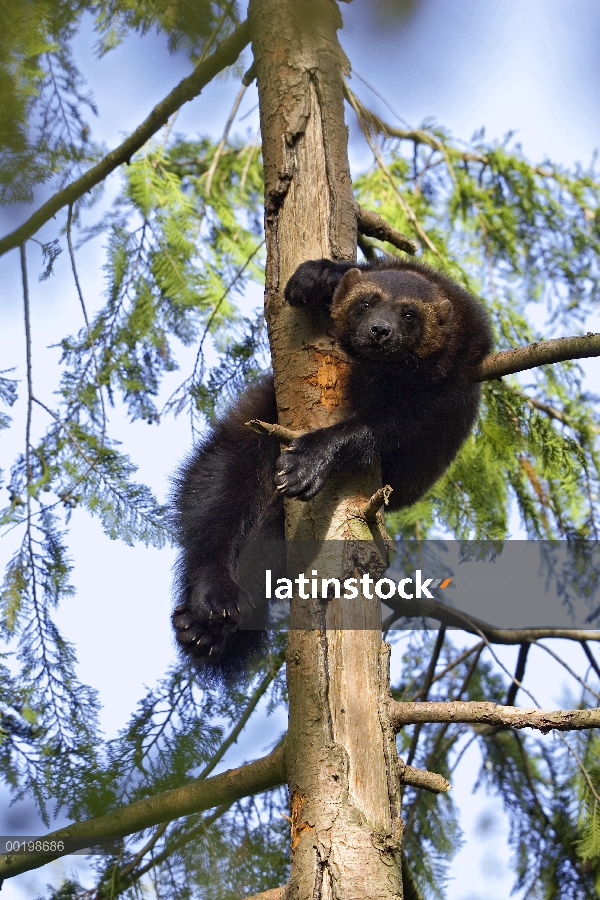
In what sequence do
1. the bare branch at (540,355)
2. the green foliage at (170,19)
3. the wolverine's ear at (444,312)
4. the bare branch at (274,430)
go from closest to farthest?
the green foliage at (170,19) < the bare branch at (274,430) < the bare branch at (540,355) < the wolverine's ear at (444,312)

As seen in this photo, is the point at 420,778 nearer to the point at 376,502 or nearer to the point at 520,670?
the point at 376,502

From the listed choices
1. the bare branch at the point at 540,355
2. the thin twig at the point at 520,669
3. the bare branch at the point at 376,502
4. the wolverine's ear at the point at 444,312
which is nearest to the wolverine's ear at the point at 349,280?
the wolverine's ear at the point at 444,312

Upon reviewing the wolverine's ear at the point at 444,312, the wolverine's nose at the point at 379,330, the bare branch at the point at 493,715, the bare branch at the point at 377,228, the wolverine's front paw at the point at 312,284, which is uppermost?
the bare branch at the point at 377,228

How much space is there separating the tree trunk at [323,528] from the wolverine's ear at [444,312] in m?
0.76

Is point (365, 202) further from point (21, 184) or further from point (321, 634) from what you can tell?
point (21, 184)

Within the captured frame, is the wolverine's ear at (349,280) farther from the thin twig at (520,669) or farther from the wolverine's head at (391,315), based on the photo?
the thin twig at (520,669)

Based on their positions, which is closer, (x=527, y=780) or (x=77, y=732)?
(x=77, y=732)

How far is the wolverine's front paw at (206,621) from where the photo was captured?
3.53m

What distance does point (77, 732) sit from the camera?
11.6ft

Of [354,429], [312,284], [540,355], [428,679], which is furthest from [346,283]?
[428,679]

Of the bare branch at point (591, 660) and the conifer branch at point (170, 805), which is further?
the bare branch at point (591, 660)

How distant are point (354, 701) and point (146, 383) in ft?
8.34

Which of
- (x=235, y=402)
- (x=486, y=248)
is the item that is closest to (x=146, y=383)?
(x=235, y=402)

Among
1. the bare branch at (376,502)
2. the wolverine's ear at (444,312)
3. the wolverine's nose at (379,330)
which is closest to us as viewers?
the bare branch at (376,502)
